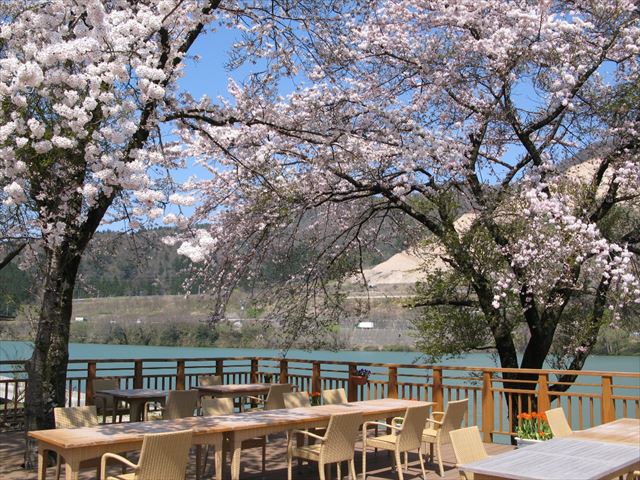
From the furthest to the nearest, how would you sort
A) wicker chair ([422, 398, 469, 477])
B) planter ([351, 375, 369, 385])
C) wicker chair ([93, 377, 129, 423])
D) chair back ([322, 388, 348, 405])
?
planter ([351, 375, 369, 385]), wicker chair ([93, 377, 129, 423]), chair back ([322, 388, 348, 405]), wicker chair ([422, 398, 469, 477])

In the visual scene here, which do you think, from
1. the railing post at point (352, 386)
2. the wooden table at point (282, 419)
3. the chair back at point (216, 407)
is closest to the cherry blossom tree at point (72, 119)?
the chair back at point (216, 407)

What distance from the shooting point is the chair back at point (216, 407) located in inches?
270

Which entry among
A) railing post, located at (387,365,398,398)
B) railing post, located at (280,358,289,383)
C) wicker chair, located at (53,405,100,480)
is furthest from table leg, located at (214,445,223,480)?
railing post, located at (280,358,289,383)

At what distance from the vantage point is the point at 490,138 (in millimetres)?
11953

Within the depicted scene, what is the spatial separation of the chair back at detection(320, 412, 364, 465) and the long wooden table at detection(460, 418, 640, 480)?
1779 mm

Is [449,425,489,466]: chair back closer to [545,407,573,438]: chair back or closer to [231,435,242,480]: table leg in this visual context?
[545,407,573,438]: chair back

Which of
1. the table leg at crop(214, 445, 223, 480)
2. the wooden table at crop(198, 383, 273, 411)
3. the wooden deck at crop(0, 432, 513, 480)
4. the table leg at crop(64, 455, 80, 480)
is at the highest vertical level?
the wooden table at crop(198, 383, 273, 411)

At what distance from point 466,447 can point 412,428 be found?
1.85 metres

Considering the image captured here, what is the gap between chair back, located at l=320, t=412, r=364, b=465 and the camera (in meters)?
5.93

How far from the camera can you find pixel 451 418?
23.1 ft

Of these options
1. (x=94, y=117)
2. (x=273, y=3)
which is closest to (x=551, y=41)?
(x=273, y=3)

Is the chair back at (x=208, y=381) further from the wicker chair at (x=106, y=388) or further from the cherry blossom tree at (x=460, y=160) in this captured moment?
the cherry blossom tree at (x=460, y=160)

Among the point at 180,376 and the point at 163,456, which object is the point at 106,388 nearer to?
the point at 180,376

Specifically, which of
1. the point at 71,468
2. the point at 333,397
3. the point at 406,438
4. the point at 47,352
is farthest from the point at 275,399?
the point at 71,468
